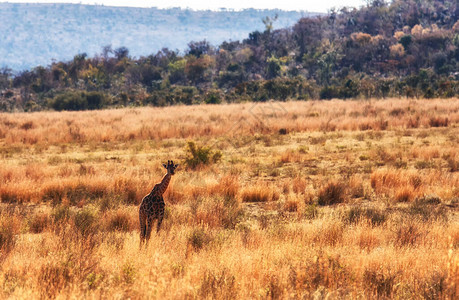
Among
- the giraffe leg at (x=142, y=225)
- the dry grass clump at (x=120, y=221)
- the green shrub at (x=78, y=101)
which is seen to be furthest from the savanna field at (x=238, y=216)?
the green shrub at (x=78, y=101)

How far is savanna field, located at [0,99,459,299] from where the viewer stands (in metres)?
4.34

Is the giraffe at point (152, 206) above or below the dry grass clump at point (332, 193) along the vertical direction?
above

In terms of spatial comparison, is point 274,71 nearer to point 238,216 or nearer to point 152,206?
point 238,216

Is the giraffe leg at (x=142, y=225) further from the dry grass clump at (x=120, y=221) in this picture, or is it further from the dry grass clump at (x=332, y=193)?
the dry grass clump at (x=332, y=193)

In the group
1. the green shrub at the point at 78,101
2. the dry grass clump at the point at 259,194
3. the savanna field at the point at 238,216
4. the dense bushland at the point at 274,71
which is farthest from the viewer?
the dense bushland at the point at 274,71

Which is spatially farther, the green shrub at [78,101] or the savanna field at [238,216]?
the green shrub at [78,101]

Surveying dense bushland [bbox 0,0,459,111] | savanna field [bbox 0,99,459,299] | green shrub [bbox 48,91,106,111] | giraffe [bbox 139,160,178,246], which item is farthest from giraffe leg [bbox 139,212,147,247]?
green shrub [bbox 48,91,106,111]

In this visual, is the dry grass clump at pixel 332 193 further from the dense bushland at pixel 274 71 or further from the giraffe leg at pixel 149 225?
the dense bushland at pixel 274 71

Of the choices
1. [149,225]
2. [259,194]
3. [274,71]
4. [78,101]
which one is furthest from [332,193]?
[274,71]

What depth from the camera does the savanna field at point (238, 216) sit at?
14.2ft

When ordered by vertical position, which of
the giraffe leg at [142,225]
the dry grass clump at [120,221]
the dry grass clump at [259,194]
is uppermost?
the giraffe leg at [142,225]

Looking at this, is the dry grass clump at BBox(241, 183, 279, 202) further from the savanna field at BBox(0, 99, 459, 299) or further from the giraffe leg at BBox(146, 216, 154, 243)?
the giraffe leg at BBox(146, 216, 154, 243)

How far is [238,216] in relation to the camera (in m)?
8.30

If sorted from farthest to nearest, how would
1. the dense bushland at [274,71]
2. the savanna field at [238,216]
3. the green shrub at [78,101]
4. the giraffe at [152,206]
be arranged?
the dense bushland at [274,71]
the green shrub at [78,101]
the giraffe at [152,206]
the savanna field at [238,216]
